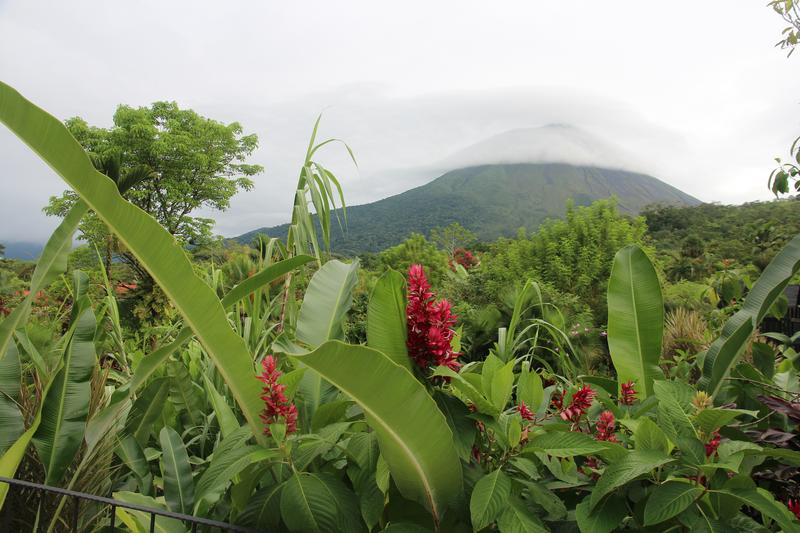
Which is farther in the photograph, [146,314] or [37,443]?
[146,314]

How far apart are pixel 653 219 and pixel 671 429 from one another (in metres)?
30.5

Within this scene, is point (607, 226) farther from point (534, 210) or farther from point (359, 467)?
point (534, 210)

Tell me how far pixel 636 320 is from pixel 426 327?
860mm

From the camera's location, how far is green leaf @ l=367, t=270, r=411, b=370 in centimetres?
88

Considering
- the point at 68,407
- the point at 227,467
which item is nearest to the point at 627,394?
the point at 227,467

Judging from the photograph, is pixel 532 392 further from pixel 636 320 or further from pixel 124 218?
pixel 124 218

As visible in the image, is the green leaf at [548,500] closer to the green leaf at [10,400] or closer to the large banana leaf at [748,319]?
the large banana leaf at [748,319]

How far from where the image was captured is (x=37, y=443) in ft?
4.17

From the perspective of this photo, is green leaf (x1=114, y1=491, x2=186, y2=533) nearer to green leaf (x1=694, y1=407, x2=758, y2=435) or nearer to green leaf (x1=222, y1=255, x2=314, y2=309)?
green leaf (x1=222, y1=255, x2=314, y2=309)

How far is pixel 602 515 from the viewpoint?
784mm

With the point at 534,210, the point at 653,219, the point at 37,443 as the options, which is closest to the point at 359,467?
the point at 37,443

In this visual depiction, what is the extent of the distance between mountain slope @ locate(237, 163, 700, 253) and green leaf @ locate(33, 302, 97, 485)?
125 feet

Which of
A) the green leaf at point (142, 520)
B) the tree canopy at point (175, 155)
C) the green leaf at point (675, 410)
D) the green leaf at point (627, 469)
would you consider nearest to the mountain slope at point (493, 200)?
the tree canopy at point (175, 155)

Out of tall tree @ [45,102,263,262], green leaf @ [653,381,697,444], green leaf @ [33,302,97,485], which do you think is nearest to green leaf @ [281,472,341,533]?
green leaf @ [653,381,697,444]
